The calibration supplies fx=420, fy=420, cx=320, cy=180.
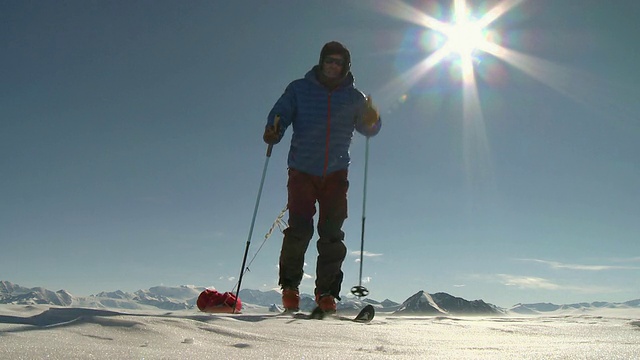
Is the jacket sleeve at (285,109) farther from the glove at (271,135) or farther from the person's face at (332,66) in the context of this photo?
the person's face at (332,66)

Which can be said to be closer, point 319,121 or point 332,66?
point 319,121

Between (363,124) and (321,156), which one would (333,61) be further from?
(321,156)

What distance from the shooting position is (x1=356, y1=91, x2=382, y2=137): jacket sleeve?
551 cm

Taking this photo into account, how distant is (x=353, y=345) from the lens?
6.40 feet

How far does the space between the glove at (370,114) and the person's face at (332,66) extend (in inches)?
20.7

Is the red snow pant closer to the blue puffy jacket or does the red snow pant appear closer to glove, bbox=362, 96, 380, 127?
the blue puffy jacket

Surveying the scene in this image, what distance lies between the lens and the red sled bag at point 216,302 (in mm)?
5141

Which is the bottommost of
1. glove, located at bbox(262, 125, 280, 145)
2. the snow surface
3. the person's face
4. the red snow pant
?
the snow surface

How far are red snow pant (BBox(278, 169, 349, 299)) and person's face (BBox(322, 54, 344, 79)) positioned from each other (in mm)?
1342

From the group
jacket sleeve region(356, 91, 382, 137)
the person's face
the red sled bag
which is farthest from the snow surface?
the person's face

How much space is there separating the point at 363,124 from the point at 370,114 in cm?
22

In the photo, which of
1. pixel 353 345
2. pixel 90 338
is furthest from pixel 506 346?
pixel 90 338

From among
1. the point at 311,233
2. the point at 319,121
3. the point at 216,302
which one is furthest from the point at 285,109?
the point at 216,302

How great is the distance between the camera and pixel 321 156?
5102 mm
